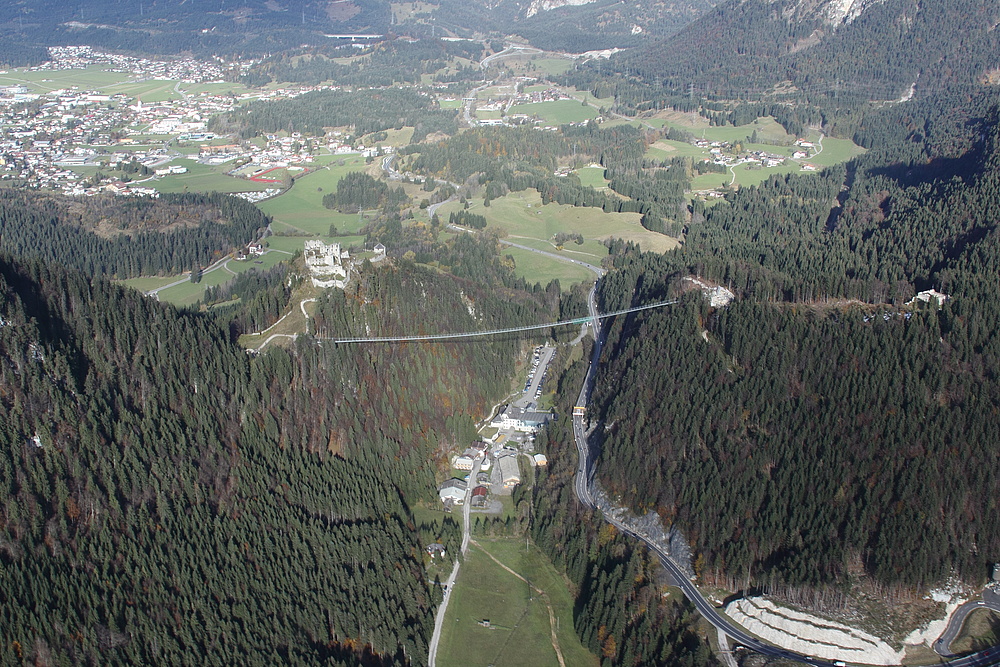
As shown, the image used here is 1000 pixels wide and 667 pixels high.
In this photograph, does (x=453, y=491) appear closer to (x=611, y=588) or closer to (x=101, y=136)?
(x=611, y=588)

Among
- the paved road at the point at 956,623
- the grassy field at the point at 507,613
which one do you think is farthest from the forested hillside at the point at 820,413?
the grassy field at the point at 507,613

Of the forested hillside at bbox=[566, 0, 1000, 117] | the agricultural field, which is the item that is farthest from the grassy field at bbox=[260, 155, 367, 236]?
the forested hillside at bbox=[566, 0, 1000, 117]

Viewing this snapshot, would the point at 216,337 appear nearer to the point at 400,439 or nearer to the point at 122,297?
the point at 122,297

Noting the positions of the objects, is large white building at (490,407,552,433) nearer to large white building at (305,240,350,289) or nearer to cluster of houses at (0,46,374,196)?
large white building at (305,240,350,289)

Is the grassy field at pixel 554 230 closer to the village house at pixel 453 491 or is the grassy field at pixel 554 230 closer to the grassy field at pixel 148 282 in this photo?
the grassy field at pixel 148 282

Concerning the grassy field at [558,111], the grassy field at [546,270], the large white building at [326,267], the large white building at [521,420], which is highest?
the grassy field at [558,111]

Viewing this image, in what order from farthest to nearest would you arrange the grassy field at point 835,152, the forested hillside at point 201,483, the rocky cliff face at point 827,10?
the rocky cliff face at point 827,10
the grassy field at point 835,152
the forested hillside at point 201,483
